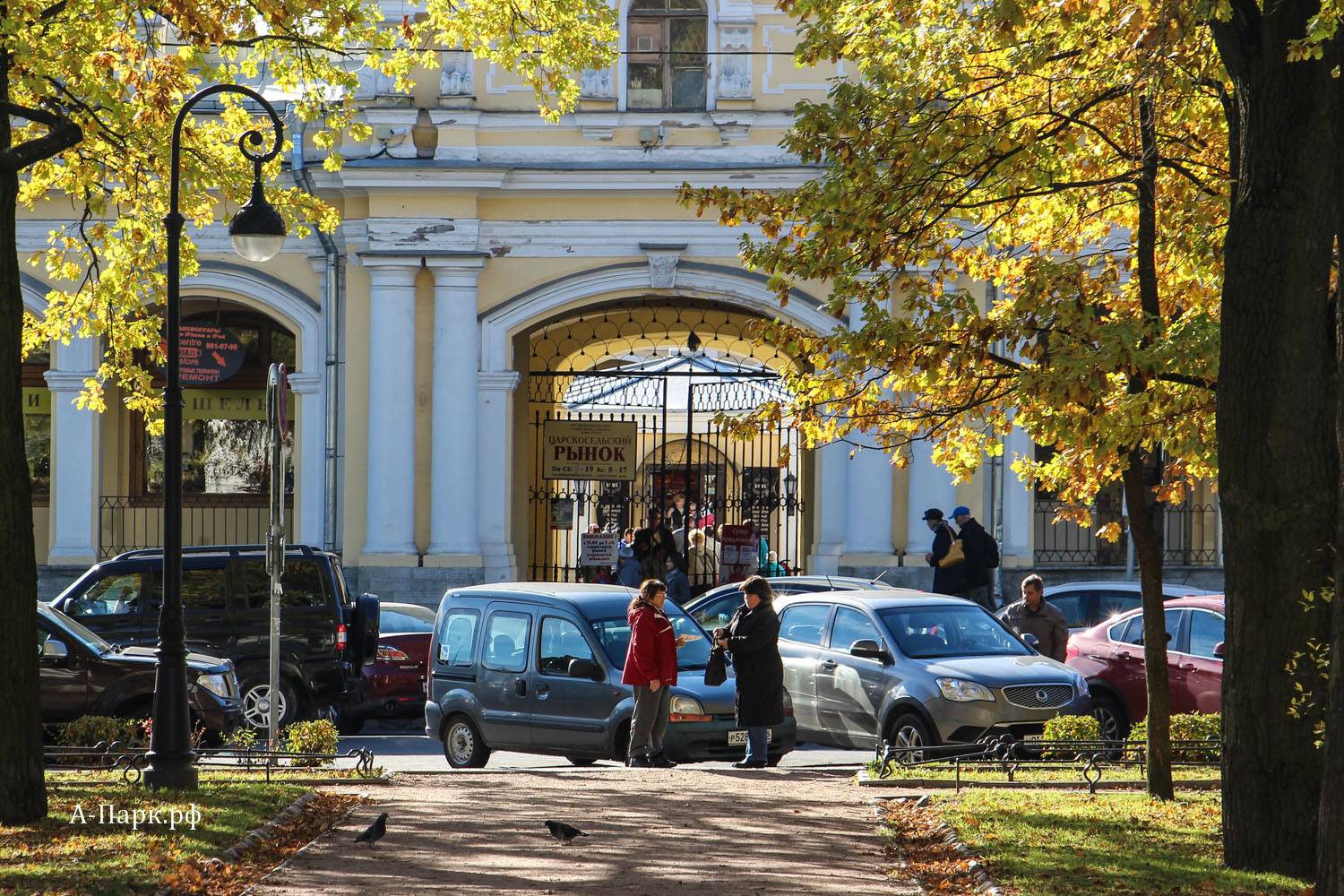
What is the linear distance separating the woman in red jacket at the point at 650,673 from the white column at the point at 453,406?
30.6ft

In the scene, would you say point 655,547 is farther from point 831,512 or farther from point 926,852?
point 926,852

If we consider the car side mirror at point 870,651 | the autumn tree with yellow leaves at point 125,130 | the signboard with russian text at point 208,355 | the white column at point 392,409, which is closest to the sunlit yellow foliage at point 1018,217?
the car side mirror at point 870,651

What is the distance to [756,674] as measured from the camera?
41.8 feet

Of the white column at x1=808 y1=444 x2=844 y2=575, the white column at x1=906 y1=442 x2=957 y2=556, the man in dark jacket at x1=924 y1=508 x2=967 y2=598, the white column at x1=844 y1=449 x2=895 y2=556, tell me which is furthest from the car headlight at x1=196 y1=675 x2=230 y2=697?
the white column at x1=906 y1=442 x2=957 y2=556

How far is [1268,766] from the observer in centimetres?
807

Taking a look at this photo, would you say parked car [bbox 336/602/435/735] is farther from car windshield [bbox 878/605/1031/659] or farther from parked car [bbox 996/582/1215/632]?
parked car [bbox 996/582/1215/632]

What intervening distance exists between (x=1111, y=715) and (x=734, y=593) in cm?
414

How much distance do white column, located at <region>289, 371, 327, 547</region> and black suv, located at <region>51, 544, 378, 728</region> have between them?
6416 mm

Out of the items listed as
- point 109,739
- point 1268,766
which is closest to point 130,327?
point 109,739

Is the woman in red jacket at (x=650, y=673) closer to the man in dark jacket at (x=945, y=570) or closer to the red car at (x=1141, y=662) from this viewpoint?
the red car at (x=1141, y=662)

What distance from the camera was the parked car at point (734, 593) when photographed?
54.9ft

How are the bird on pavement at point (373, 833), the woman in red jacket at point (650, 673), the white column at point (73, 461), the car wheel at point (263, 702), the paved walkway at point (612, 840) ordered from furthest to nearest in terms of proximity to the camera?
the white column at point (73, 461)
the car wheel at point (263, 702)
the woman in red jacket at point (650, 673)
the bird on pavement at point (373, 833)
the paved walkway at point (612, 840)

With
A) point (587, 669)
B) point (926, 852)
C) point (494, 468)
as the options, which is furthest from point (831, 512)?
point (926, 852)

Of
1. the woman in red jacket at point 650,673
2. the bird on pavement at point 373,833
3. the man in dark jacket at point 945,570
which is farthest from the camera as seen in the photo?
the man in dark jacket at point 945,570
